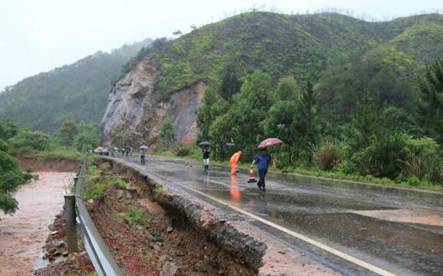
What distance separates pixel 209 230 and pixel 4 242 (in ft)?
24.8

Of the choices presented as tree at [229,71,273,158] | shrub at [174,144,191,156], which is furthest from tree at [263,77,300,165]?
shrub at [174,144,191,156]

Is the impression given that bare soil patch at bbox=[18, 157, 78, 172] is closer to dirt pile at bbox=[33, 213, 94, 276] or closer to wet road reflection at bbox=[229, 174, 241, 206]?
wet road reflection at bbox=[229, 174, 241, 206]

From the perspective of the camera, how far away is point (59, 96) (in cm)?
16288

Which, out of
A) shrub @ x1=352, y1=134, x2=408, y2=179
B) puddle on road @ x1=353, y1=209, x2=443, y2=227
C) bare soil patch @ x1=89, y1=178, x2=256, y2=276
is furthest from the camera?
shrub @ x1=352, y1=134, x2=408, y2=179

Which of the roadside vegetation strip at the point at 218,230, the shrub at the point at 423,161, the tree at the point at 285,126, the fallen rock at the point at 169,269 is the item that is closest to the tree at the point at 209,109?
the tree at the point at 285,126

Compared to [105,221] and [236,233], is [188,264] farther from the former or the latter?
[105,221]

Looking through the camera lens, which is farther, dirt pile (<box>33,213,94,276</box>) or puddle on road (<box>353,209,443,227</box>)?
puddle on road (<box>353,209,443,227</box>)

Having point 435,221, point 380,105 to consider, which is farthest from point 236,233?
point 380,105

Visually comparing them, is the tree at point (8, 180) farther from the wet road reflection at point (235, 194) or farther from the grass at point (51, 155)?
the grass at point (51, 155)

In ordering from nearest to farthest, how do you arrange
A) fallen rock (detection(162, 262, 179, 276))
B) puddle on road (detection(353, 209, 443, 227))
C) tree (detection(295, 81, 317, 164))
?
fallen rock (detection(162, 262, 179, 276)) → puddle on road (detection(353, 209, 443, 227)) → tree (detection(295, 81, 317, 164))

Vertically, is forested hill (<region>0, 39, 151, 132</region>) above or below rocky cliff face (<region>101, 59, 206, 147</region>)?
above

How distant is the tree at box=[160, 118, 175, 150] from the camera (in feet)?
247

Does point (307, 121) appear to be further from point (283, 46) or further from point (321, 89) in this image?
point (283, 46)

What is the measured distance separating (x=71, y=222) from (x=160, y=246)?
4.65 meters
